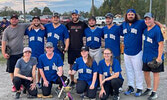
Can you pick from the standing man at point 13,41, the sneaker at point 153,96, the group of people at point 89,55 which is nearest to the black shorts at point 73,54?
the group of people at point 89,55

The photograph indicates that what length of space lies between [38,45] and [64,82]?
1309 mm

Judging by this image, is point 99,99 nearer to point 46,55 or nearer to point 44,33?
point 46,55

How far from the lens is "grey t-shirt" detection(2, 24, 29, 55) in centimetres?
580

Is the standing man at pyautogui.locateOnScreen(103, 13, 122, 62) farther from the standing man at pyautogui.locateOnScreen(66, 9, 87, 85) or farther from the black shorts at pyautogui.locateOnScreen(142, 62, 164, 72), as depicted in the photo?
the black shorts at pyautogui.locateOnScreen(142, 62, 164, 72)

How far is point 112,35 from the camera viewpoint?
18.4 ft

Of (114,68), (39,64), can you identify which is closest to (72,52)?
(39,64)

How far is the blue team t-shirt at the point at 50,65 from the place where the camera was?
5441 millimetres

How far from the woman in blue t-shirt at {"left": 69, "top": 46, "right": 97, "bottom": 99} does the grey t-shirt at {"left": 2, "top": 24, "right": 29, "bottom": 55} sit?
5.56 feet

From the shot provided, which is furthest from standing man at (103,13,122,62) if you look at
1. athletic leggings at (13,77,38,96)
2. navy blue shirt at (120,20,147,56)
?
athletic leggings at (13,77,38,96)


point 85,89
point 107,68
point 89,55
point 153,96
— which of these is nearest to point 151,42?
point 107,68

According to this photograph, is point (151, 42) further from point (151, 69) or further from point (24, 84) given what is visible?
point (24, 84)

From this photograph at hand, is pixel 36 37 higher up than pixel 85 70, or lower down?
higher up

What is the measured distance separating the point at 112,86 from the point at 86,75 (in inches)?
27.4

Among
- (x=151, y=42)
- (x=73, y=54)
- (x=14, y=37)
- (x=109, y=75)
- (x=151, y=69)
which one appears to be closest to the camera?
(x=151, y=42)
